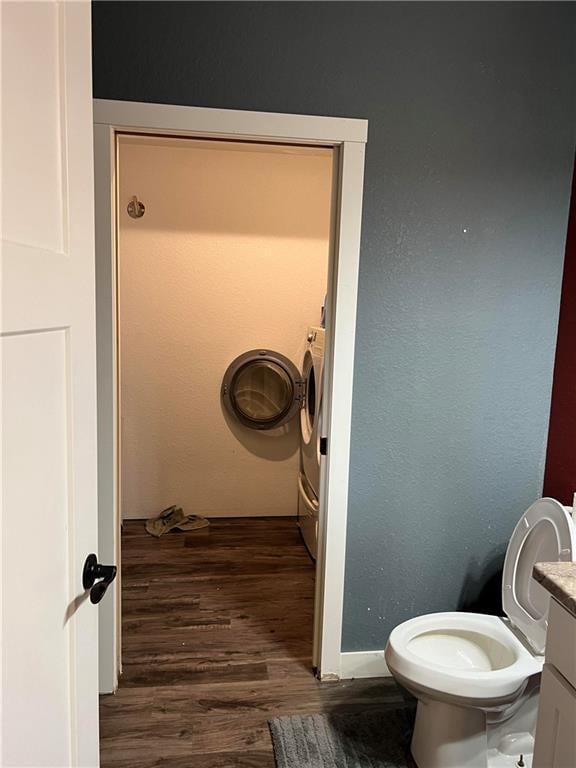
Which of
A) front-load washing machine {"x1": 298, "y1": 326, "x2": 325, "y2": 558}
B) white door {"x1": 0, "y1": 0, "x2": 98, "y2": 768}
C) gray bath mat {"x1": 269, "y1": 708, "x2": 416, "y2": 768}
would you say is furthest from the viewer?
front-load washing machine {"x1": 298, "y1": 326, "x2": 325, "y2": 558}

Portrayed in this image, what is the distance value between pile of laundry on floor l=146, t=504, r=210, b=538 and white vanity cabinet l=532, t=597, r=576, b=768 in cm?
276

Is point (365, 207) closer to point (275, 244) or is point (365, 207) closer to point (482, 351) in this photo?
point (482, 351)

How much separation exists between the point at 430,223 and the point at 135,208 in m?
2.10

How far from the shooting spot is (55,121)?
92 cm

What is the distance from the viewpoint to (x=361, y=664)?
7.43 feet

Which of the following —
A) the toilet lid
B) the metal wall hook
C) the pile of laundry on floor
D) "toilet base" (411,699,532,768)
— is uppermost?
the metal wall hook

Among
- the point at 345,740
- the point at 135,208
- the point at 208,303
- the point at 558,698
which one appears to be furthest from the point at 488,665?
the point at 135,208

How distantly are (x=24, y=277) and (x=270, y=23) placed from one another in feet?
5.03

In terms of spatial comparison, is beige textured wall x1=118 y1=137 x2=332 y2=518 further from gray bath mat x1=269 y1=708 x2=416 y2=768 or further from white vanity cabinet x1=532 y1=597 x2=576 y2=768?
white vanity cabinet x1=532 y1=597 x2=576 y2=768

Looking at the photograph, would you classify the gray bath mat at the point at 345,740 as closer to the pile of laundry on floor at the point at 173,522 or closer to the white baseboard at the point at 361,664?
the white baseboard at the point at 361,664

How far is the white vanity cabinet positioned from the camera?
1069 millimetres

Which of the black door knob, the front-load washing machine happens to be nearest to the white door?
the black door knob

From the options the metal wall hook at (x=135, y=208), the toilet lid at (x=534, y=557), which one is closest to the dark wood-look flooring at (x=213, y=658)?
the toilet lid at (x=534, y=557)

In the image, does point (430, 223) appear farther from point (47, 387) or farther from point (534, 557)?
point (47, 387)
